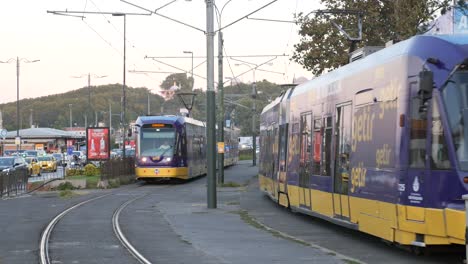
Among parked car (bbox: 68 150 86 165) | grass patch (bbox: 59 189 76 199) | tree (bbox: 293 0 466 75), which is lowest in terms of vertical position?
grass patch (bbox: 59 189 76 199)

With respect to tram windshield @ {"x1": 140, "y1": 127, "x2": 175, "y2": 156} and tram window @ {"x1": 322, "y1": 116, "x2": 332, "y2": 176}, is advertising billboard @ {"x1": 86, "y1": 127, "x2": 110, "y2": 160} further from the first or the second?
tram window @ {"x1": 322, "y1": 116, "x2": 332, "y2": 176}

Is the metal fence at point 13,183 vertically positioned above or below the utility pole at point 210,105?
below

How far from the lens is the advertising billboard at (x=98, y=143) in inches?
1651

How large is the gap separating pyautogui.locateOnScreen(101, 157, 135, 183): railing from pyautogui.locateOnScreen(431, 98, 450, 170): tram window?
2641cm

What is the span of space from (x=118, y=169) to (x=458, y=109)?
29.5 m

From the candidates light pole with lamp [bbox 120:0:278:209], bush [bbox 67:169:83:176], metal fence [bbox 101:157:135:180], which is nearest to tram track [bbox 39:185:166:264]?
light pole with lamp [bbox 120:0:278:209]

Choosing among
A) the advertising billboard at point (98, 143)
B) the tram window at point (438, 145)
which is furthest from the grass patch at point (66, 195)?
the tram window at point (438, 145)

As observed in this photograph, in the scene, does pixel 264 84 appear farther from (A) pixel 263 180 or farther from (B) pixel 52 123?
(A) pixel 263 180

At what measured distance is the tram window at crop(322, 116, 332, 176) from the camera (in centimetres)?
1461

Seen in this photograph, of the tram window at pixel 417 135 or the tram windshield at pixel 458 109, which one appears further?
the tram window at pixel 417 135

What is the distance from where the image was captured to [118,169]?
1499 inches

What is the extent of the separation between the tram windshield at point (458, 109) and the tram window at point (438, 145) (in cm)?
14

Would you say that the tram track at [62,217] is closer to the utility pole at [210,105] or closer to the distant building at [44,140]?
the utility pole at [210,105]

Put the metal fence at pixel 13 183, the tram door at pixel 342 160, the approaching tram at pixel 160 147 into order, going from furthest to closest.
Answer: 1. the approaching tram at pixel 160 147
2. the metal fence at pixel 13 183
3. the tram door at pixel 342 160
